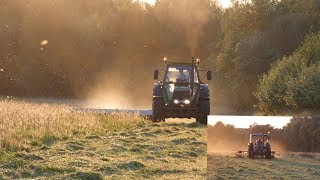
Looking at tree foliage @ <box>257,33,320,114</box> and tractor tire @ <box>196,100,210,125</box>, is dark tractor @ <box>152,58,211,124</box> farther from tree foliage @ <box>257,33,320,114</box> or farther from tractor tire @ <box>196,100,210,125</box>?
tree foliage @ <box>257,33,320,114</box>

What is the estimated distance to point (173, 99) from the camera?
20.4 metres

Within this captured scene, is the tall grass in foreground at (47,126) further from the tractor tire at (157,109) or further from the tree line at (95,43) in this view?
the tree line at (95,43)

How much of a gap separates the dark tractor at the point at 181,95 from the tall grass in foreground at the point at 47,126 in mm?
1469

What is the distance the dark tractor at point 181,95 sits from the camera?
2029cm

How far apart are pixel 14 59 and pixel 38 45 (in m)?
3.20

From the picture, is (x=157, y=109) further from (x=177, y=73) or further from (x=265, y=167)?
(x=265, y=167)

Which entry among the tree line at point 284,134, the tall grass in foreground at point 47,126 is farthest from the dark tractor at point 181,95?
the tree line at point 284,134

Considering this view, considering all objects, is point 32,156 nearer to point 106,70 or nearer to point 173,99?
point 173,99

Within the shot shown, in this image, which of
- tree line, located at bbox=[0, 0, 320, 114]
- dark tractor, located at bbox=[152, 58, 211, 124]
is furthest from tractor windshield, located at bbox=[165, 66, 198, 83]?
tree line, located at bbox=[0, 0, 320, 114]

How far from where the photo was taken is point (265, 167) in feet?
8.53

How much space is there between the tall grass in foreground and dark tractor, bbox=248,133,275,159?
33.2ft

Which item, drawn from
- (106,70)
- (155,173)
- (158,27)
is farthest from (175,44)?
(155,173)

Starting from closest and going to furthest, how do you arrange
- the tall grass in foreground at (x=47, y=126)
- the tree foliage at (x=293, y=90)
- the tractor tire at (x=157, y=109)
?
the tall grass in foreground at (x=47, y=126)
the tractor tire at (x=157, y=109)
the tree foliage at (x=293, y=90)

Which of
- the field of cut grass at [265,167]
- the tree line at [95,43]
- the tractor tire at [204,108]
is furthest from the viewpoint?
the tree line at [95,43]
